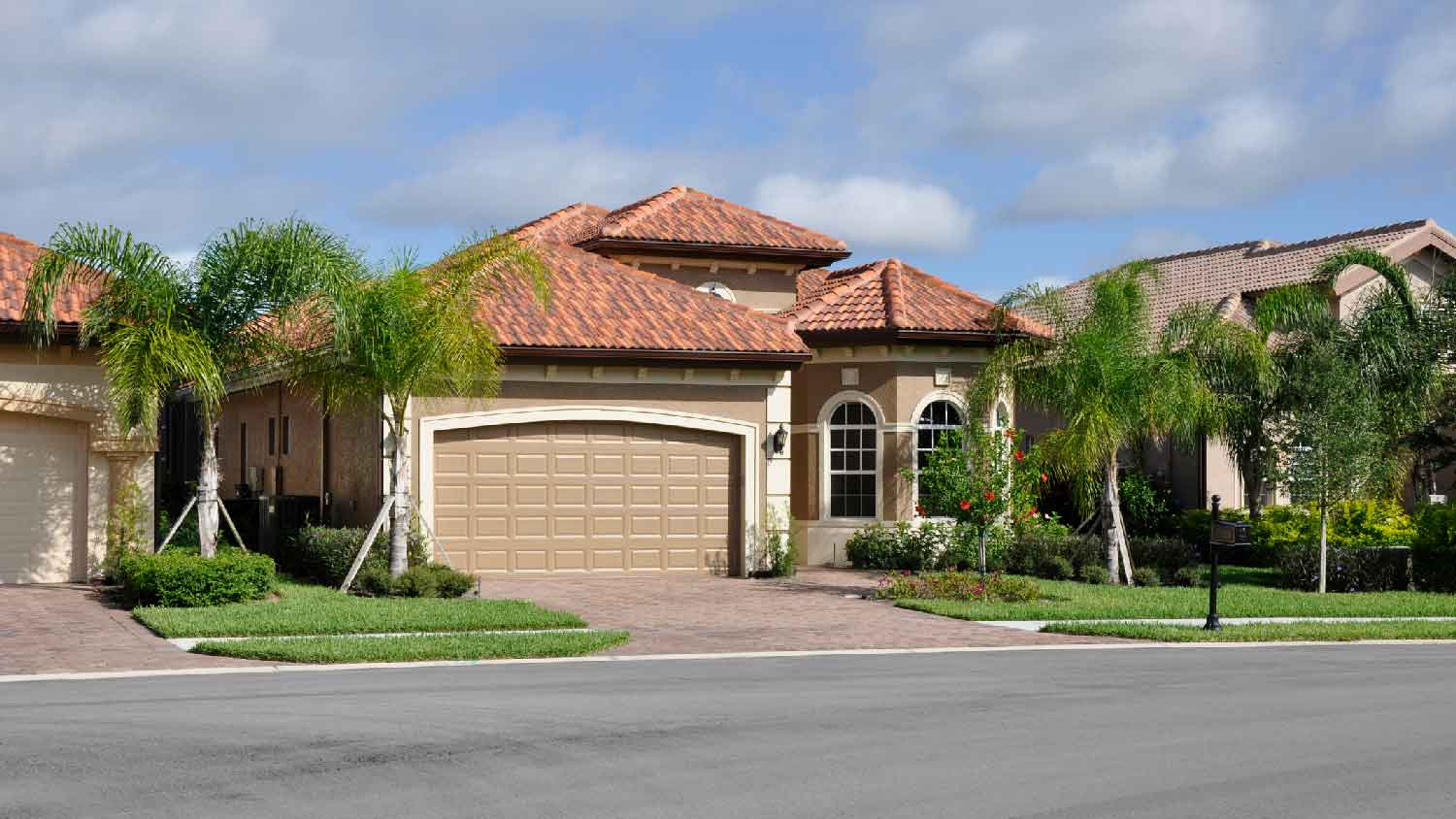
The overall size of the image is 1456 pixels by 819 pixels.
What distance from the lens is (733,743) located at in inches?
377

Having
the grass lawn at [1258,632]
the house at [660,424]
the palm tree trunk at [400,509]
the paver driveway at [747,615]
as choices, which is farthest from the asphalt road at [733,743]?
the house at [660,424]

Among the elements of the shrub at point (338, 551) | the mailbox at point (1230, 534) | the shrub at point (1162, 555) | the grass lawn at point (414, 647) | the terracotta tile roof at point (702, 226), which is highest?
the terracotta tile roof at point (702, 226)

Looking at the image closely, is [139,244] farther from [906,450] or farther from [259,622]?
[906,450]

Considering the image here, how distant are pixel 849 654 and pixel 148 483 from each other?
10343mm

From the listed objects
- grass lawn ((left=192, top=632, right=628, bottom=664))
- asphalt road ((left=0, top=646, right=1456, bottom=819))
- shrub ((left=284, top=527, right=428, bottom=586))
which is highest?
shrub ((left=284, top=527, right=428, bottom=586))

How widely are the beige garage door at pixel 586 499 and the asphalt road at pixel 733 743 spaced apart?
28.4 ft

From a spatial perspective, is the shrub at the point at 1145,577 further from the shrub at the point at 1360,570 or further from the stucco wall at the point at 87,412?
the stucco wall at the point at 87,412

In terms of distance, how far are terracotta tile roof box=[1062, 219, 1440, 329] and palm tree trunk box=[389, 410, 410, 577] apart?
1861cm

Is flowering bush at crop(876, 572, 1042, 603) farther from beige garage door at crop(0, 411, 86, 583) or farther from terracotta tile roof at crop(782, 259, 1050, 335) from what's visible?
beige garage door at crop(0, 411, 86, 583)

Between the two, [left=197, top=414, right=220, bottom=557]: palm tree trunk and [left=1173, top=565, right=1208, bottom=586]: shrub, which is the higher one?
[left=197, top=414, right=220, bottom=557]: palm tree trunk


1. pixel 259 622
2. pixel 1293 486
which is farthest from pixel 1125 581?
pixel 259 622

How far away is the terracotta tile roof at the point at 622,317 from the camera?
22.3 metres

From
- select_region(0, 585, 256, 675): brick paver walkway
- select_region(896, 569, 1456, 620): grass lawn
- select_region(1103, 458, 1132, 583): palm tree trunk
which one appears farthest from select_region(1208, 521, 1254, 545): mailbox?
select_region(0, 585, 256, 675): brick paver walkway

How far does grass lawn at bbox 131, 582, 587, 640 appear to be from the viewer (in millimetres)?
15492
